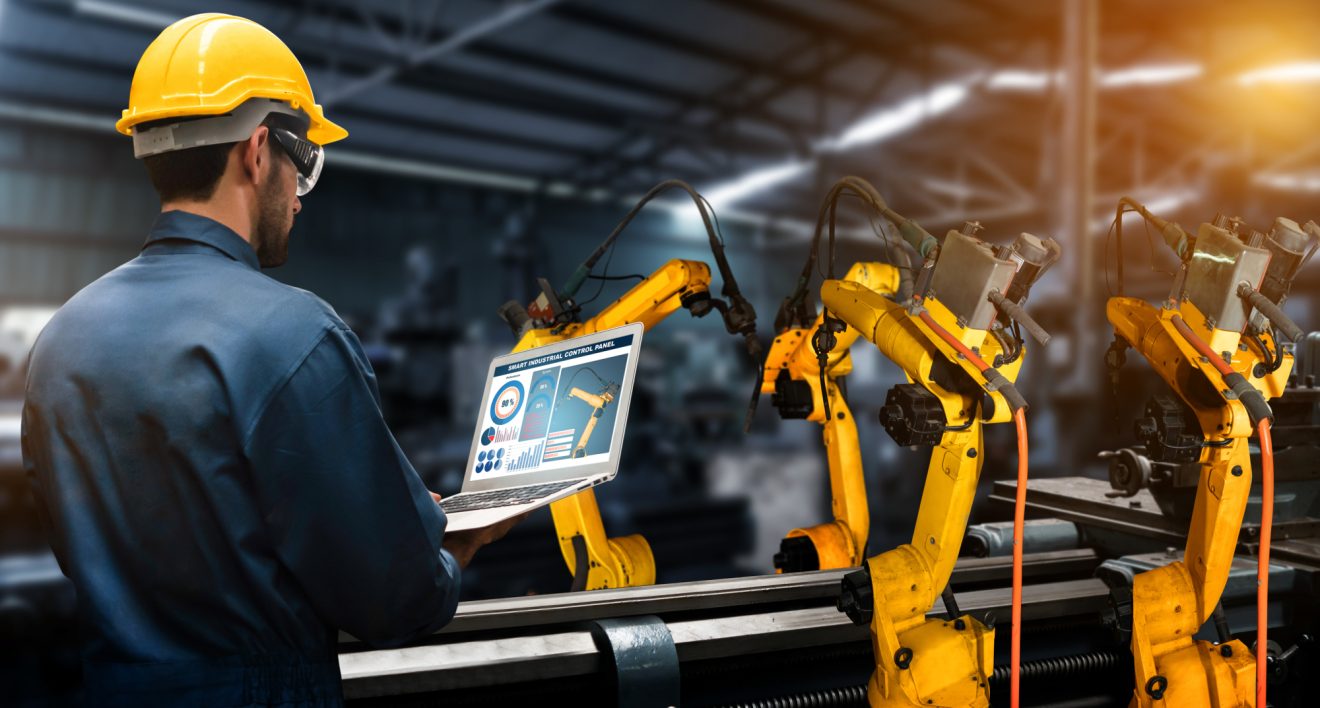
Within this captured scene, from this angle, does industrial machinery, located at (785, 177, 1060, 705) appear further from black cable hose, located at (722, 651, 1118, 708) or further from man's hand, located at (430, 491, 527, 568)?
man's hand, located at (430, 491, 527, 568)

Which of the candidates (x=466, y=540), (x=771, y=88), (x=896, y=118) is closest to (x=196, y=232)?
(x=466, y=540)

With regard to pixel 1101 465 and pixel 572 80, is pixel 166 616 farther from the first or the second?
pixel 572 80

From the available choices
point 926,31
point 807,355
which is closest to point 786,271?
point 926,31

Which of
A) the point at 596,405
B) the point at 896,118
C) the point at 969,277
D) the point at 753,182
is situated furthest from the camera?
the point at 753,182

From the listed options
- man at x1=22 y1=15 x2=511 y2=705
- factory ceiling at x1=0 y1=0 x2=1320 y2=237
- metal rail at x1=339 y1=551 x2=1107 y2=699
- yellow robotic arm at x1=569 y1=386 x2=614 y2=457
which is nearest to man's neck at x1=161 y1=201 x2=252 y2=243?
man at x1=22 y1=15 x2=511 y2=705

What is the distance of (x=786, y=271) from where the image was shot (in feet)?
43.7

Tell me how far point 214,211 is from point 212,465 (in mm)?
306

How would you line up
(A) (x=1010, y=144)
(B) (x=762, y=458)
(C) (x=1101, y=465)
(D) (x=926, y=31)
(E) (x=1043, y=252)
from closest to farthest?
(E) (x=1043, y=252) < (C) (x=1101, y=465) < (B) (x=762, y=458) < (D) (x=926, y=31) < (A) (x=1010, y=144)

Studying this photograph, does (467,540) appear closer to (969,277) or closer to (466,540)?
(466,540)

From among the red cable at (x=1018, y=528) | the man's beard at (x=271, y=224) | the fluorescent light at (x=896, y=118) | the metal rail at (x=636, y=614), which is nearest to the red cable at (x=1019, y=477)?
the red cable at (x=1018, y=528)

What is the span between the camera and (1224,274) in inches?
65.3

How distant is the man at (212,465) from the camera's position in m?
0.90

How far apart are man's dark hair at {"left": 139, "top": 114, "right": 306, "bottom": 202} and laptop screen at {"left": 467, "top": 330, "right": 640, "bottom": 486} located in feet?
2.01

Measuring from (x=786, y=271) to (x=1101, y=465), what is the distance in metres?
7.83
